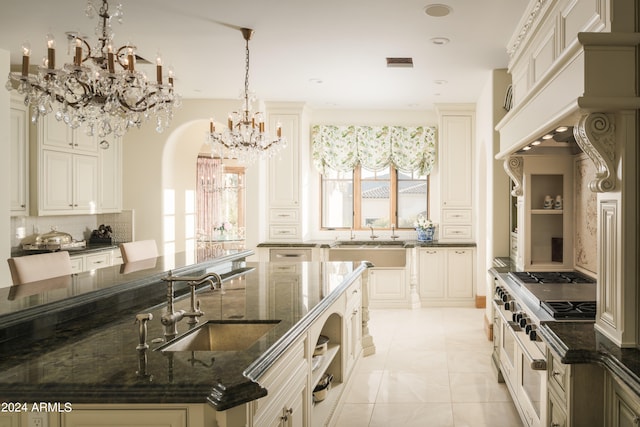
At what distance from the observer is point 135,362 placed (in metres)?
1.61

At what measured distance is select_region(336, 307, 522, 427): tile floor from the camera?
3.37m

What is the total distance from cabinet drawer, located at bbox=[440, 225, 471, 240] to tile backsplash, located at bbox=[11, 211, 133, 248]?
447 centimetres

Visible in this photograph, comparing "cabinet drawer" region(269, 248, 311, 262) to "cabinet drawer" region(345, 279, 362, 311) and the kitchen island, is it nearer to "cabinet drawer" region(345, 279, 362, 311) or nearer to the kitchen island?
"cabinet drawer" region(345, 279, 362, 311)

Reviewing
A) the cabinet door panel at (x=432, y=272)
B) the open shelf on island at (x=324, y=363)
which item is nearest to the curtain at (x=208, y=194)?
the cabinet door panel at (x=432, y=272)

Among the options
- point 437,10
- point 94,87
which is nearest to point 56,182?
point 94,87

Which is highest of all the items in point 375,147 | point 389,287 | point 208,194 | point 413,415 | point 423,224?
point 375,147

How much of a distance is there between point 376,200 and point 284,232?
5.33 feet

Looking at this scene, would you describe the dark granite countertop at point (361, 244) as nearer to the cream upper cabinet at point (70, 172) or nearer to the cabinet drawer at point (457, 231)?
the cabinet drawer at point (457, 231)

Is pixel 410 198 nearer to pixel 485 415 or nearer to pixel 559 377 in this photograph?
pixel 485 415

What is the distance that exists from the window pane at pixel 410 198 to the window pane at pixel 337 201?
784mm

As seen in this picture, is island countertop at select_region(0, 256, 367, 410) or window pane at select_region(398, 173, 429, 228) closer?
island countertop at select_region(0, 256, 367, 410)

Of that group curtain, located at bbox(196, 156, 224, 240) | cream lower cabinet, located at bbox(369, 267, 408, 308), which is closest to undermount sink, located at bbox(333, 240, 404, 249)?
cream lower cabinet, located at bbox(369, 267, 408, 308)

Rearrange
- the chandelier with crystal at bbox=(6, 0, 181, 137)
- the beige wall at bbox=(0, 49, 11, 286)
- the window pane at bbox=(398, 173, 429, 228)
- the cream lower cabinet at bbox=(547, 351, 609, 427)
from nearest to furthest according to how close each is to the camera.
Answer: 1. the cream lower cabinet at bbox=(547, 351, 609, 427)
2. the chandelier with crystal at bbox=(6, 0, 181, 137)
3. the beige wall at bbox=(0, 49, 11, 286)
4. the window pane at bbox=(398, 173, 429, 228)

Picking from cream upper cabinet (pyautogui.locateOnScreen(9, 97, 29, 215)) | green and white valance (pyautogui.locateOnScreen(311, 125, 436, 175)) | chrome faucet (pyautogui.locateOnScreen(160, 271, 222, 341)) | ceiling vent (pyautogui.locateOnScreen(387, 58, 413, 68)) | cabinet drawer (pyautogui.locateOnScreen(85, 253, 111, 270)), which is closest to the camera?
chrome faucet (pyautogui.locateOnScreen(160, 271, 222, 341))
